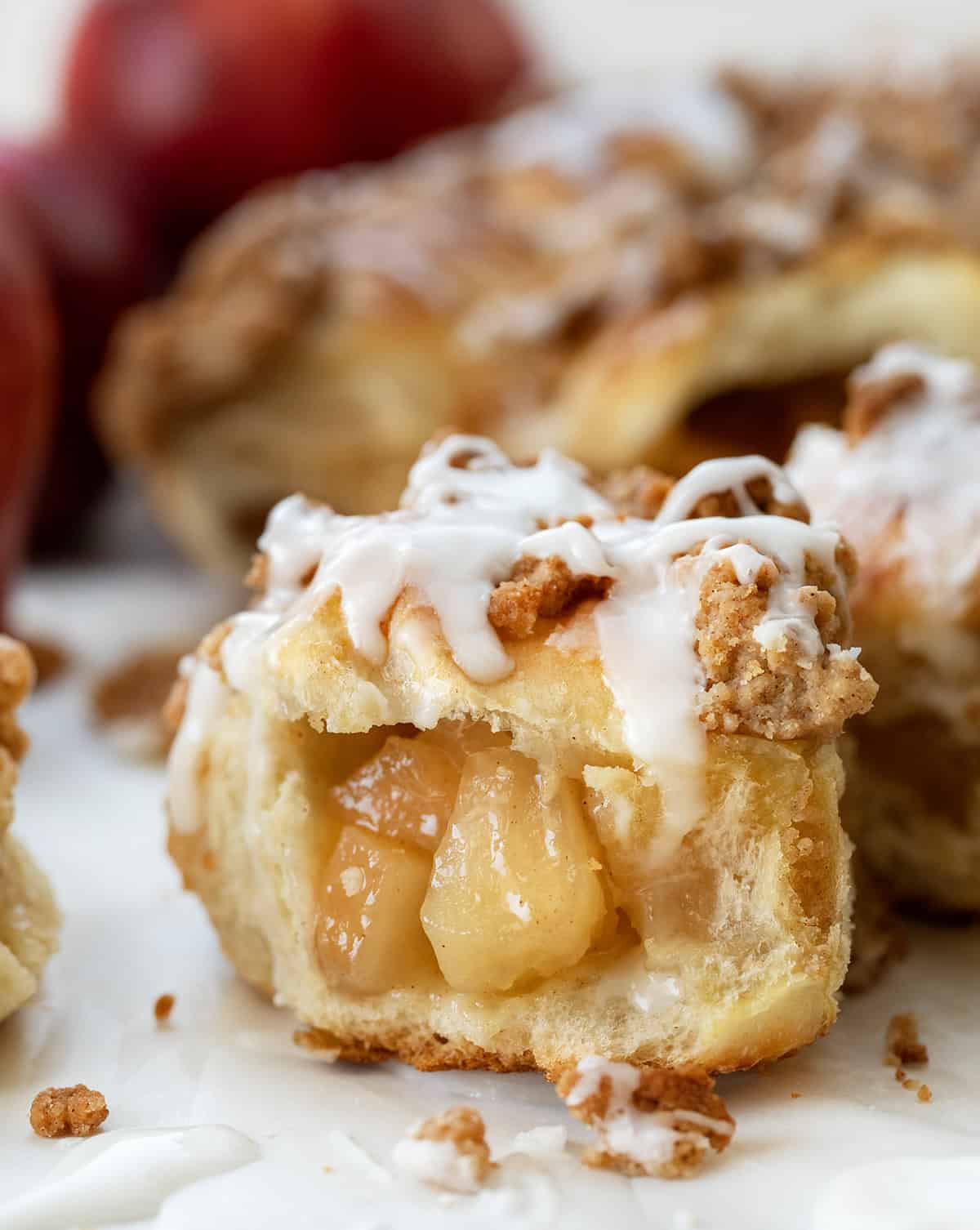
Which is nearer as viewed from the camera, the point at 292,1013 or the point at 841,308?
the point at 292,1013

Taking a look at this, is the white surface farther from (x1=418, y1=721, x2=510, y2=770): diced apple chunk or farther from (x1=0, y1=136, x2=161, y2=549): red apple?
(x1=0, y1=136, x2=161, y2=549): red apple

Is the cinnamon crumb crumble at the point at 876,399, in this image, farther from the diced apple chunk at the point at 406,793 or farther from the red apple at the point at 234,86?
the red apple at the point at 234,86

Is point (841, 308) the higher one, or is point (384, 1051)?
point (841, 308)

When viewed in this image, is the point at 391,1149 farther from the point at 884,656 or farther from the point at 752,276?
the point at 752,276

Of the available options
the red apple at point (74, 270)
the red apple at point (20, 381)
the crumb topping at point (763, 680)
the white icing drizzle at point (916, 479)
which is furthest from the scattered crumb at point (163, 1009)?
the red apple at point (74, 270)

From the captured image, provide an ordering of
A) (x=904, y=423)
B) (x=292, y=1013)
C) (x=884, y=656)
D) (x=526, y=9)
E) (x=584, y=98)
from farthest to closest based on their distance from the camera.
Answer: (x=526, y=9)
(x=584, y=98)
(x=904, y=423)
(x=884, y=656)
(x=292, y=1013)

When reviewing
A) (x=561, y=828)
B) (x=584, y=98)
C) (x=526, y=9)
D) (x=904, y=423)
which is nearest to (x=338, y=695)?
(x=561, y=828)

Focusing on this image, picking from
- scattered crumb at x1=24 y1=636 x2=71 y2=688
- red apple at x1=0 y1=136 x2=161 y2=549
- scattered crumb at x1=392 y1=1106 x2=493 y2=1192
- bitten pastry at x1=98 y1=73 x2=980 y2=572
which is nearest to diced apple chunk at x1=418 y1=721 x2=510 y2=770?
scattered crumb at x1=392 y1=1106 x2=493 y2=1192

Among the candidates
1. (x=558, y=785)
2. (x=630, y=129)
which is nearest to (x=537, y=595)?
(x=558, y=785)
